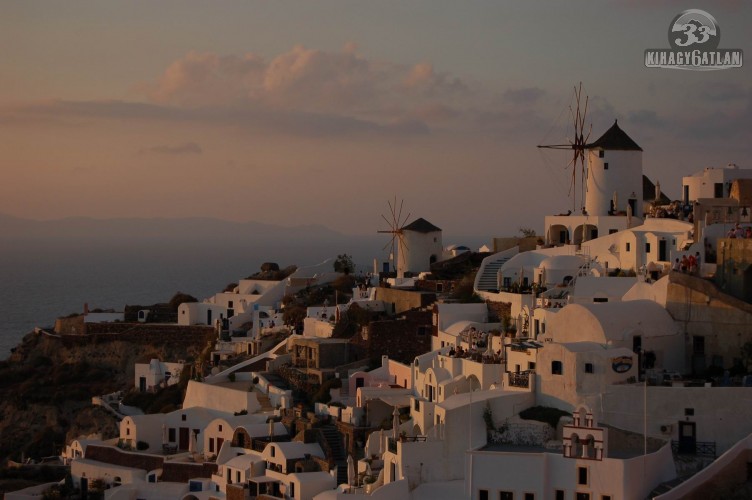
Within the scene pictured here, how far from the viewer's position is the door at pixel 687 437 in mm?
35719

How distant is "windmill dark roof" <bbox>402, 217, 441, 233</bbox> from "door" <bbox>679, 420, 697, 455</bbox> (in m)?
24.2

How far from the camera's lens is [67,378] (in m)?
61.0

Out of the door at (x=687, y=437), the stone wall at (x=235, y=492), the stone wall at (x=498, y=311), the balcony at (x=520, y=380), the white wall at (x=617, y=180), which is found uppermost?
the white wall at (x=617, y=180)

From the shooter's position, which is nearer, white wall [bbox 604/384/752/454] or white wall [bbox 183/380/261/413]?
white wall [bbox 604/384/752/454]

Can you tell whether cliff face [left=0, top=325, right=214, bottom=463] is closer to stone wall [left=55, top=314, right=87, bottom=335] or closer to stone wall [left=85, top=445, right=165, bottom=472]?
stone wall [left=55, top=314, right=87, bottom=335]

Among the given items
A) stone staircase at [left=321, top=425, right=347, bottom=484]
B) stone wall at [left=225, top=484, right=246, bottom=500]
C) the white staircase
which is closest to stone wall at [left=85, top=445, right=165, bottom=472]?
stone wall at [left=225, top=484, right=246, bottom=500]

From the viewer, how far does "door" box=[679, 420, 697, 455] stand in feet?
117

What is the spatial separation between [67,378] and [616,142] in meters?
24.2

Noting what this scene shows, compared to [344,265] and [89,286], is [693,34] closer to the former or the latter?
[344,265]

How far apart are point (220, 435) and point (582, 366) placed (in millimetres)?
13050

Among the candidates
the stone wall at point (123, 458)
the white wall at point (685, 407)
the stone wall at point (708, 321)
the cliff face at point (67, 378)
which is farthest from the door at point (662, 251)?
the cliff face at point (67, 378)

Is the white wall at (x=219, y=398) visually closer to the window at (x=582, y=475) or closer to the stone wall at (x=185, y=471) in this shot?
the stone wall at (x=185, y=471)

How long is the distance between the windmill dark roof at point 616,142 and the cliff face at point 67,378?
56.6 ft

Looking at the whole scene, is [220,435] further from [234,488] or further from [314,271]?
[314,271]
